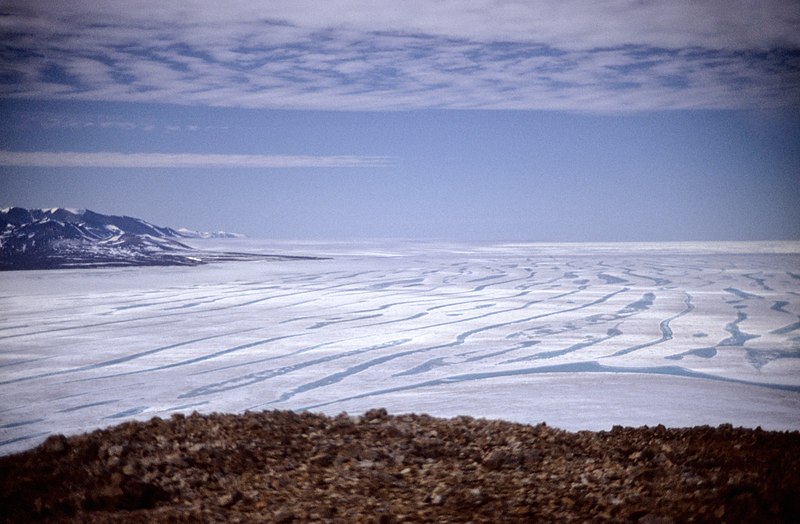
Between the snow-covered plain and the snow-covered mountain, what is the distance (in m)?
6.06

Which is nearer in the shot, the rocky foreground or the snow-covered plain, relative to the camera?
the rocky foreground

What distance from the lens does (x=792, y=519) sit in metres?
2.12

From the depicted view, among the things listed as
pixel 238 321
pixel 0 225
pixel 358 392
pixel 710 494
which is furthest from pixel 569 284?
pixel 0 225

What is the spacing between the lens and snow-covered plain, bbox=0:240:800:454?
4082mm

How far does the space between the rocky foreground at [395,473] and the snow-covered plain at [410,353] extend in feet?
2.51

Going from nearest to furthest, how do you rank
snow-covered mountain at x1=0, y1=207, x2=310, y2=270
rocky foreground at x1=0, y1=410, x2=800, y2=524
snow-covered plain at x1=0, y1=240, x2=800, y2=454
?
rocky foreground at x1=0, y1=410, x2=800, y2=524
snow-covered plain at x1=0, y1=240, x2=800, y2=454
snow-covered mountain at x1=0, y1=207, x2=310, y2=270

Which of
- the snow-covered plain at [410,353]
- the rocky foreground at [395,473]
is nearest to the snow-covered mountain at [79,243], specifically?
the snow-covered plain at [410,353]

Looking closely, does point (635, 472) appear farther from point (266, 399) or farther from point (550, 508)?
point (266, 399)

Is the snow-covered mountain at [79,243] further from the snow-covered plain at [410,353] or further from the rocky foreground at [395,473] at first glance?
the rocky foreground at [395,473]

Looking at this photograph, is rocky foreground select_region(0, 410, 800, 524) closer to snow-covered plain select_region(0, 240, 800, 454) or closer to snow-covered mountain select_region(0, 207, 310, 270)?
snow-covered plain select_region(0, 240, 800, 454)

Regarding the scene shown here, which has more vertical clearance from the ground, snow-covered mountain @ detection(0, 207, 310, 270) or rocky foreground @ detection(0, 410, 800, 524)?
snow-covered mountain @ detection(0, 207, 310, 270)

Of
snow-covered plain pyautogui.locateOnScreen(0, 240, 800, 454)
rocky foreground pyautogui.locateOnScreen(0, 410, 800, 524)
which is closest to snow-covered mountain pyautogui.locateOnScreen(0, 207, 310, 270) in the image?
snow-covered plain pyautogui.locateOnScreen(0, 240, 800, 454)

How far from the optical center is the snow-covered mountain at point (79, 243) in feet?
51.0

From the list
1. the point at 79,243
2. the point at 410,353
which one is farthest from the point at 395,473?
the point at 79,243
